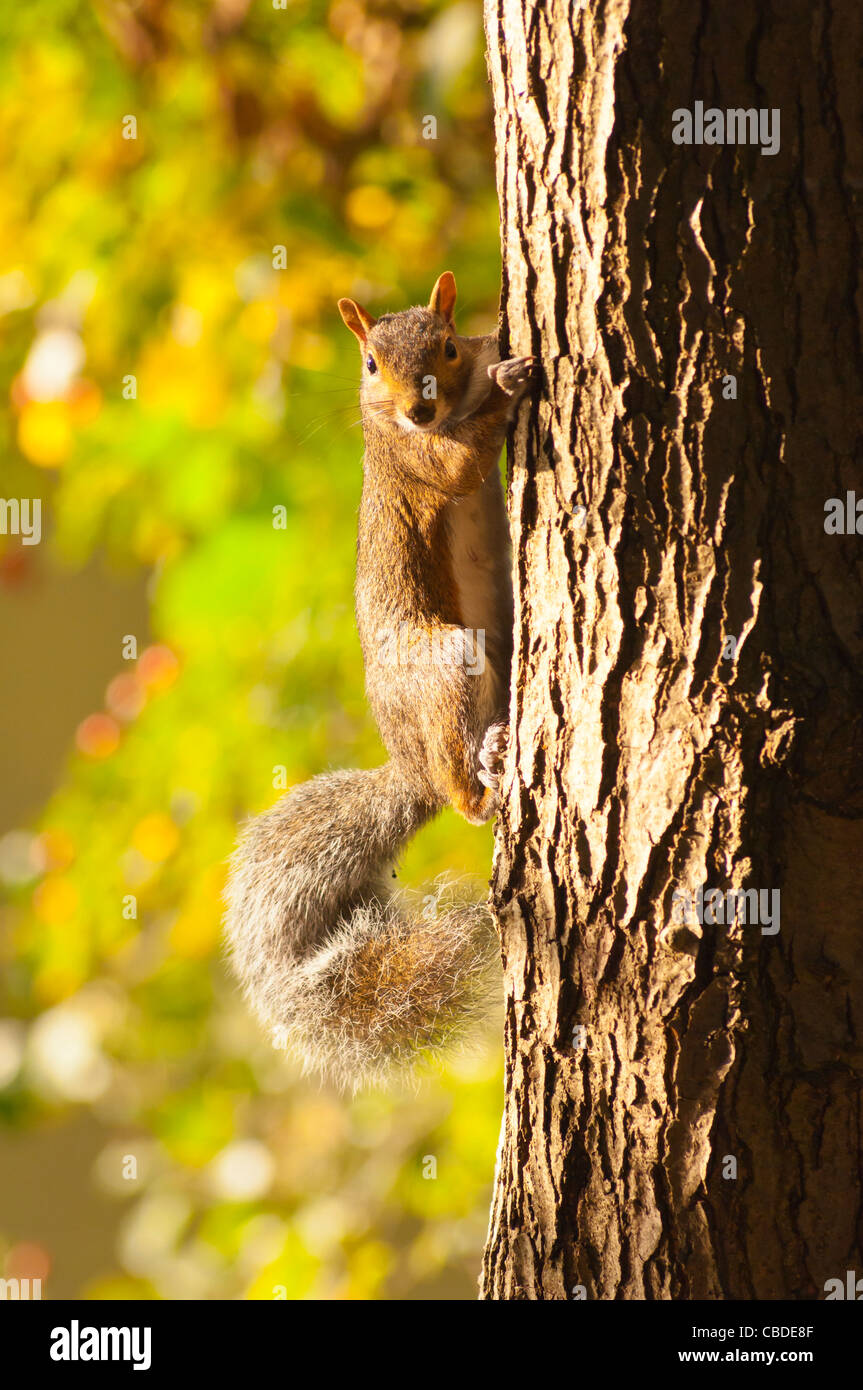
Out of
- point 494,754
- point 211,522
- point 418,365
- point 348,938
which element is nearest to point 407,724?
point 494,754

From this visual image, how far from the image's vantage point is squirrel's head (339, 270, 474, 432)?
146 cm

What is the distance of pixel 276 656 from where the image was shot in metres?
2.16

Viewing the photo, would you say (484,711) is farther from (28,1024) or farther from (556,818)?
(28,1024)

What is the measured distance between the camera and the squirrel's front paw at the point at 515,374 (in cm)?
108

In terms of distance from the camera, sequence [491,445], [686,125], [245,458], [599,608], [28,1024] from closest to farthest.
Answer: [686,125]
[599,608]
[491,445]
[245,458]
[28,1024]

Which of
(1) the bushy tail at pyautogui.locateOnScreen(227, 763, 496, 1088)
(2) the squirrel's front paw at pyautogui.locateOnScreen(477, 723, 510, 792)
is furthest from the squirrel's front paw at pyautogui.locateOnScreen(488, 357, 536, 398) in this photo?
(1) the bushy tail at pyautogui.locateOnScreen(227, 763, 496, 1088)

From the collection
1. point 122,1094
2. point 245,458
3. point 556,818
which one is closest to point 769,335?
point 556,818

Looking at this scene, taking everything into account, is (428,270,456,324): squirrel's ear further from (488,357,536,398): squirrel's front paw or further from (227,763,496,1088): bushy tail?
(227,763,496,1088): bushy tail

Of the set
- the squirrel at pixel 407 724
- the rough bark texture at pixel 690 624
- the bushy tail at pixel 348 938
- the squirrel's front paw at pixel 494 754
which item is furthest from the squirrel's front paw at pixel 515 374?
the bushy tail at pixel 348 938

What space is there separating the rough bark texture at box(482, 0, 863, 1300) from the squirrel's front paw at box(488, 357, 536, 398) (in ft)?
0.06

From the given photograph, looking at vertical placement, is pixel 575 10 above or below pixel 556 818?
above

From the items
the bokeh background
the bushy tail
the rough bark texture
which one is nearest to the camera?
the rough bark texture

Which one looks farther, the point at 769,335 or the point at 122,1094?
the point at 122,1094
